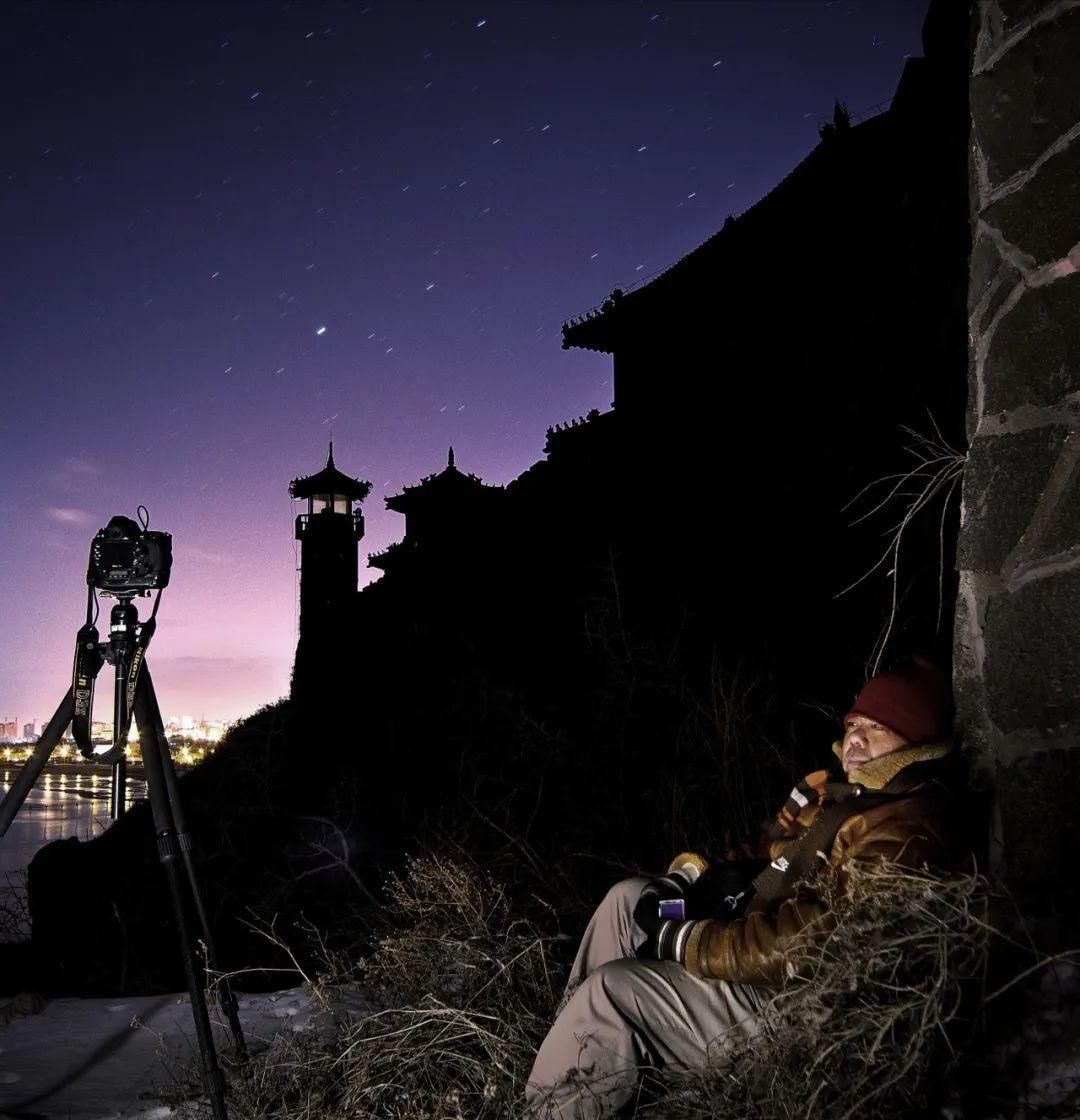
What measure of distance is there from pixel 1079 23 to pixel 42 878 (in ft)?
56.9

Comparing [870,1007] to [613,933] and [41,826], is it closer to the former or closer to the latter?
[613,933]

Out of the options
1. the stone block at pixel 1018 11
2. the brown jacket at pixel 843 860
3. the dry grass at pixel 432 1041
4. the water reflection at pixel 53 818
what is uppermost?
the stone block at pixel 1018 11

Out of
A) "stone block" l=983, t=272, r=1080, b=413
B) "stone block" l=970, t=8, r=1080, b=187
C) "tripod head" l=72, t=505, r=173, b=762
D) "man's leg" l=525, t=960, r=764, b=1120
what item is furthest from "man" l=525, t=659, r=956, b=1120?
"tripod head" l=72, t=505, r=173, b=762

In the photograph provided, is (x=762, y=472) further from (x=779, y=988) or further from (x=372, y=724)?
(x=779, y=988)

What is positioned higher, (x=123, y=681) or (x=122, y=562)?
(x=122, y=562)

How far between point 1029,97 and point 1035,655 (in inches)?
52.5

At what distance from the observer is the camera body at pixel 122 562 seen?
2.56m

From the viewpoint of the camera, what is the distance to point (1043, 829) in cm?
186

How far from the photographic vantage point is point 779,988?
1999 mm

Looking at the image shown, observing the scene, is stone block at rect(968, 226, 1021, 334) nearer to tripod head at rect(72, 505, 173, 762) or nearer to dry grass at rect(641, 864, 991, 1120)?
dry grass at rect(641, 864, 991, 1120)

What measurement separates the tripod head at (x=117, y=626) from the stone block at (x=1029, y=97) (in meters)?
2.52

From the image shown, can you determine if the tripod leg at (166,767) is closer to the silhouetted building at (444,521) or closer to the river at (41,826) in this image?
the river at (41,826)

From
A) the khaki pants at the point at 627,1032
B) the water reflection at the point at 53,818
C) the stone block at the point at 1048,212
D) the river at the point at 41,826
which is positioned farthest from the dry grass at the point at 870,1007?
the water reflection at the point at 53,818

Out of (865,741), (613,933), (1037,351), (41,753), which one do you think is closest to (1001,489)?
(1037,351)
